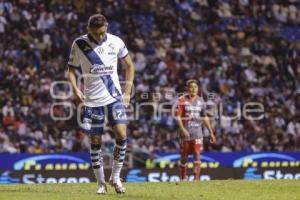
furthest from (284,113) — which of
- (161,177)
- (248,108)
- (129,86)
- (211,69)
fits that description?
(129,86)

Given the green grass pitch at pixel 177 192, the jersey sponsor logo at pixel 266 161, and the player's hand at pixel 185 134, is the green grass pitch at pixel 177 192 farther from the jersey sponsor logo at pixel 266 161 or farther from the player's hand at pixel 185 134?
the jersey sponsor logo at pixel 266 161

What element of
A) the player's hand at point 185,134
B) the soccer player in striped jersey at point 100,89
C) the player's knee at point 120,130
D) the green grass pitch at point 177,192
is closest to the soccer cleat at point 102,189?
the soccer player in striped jersey at point 100,89

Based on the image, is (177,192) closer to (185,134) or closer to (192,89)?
(185,134)

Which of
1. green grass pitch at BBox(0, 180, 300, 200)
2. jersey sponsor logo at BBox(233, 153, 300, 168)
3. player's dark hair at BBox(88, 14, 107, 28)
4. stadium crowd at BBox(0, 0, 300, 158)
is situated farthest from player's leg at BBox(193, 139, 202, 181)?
jersey sponsor logo at BBox(233, 153, 300, 168)

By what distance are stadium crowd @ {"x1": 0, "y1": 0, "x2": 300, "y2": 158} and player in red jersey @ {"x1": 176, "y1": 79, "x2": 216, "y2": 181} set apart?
7.51 metres

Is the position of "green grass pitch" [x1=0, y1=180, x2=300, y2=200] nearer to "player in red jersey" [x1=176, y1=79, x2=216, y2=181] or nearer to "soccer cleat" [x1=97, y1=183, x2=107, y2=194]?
"soccer cleat" [x1=97, y1=183, x2=107, y2=194]

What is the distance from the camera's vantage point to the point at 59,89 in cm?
2789

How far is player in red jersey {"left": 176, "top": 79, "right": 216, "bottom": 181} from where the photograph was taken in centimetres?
1897

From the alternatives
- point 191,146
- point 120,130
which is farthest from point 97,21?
point 191,146

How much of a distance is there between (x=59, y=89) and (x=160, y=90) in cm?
396

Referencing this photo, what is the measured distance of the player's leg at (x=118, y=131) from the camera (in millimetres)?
12594

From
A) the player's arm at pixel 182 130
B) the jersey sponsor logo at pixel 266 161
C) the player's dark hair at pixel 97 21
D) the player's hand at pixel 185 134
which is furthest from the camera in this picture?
the jersey sponsor logo at pixel 266 161

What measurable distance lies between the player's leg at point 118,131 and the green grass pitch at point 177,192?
0.25 meters

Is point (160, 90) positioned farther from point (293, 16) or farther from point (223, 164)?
point (293, 16)
